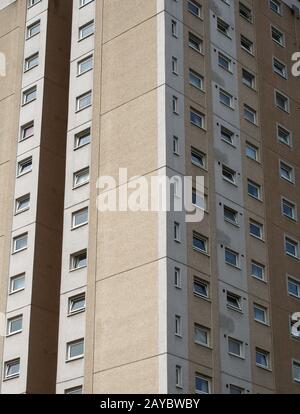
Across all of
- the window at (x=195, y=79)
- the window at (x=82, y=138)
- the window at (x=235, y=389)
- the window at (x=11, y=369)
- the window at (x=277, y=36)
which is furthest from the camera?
the window at (x=277, y=36)

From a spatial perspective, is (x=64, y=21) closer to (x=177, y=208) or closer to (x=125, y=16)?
(x=125, y=16)

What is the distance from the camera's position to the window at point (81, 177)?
165ft

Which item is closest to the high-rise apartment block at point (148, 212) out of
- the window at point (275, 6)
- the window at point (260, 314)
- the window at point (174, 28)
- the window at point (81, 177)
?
the window at point (260, 314)

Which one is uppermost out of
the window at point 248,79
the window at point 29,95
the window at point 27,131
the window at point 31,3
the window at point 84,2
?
the window at point 31,3

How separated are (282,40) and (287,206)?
1107cm

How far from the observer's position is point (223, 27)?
5475cm

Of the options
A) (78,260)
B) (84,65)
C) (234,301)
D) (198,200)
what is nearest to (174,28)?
(84,65)

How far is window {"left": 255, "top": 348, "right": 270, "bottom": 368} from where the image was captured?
47513 mm

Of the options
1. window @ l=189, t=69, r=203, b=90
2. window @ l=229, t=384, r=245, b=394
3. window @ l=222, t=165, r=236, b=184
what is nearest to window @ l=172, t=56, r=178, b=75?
window @ l=189, t=69, r=203, b=90

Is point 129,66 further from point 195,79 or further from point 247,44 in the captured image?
point 247,44

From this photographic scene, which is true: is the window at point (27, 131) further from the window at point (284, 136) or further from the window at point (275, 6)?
the window at point (275, 6)

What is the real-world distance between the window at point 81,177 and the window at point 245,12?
13.9m

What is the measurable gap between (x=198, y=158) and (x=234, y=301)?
7.30 m

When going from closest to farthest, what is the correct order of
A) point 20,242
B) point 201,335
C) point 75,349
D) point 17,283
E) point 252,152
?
1. point 201,335
2. point 75,349
3. point 17,283
4. point 20,242
5. point 252,152
